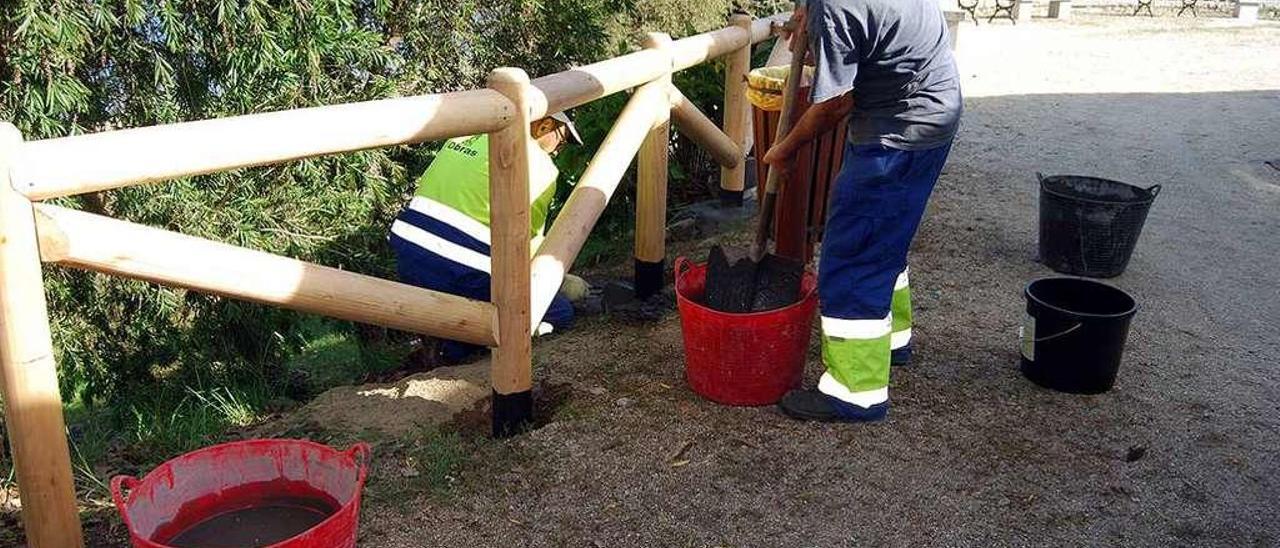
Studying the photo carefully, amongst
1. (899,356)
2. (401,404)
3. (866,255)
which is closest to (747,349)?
(866,255)

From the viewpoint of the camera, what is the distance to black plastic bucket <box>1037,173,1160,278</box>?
5.26 m

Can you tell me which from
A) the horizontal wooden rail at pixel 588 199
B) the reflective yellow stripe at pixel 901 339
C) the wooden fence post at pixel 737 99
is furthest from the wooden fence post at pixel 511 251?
the wooden fence post at pixel 737 99

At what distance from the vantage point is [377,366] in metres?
5.29

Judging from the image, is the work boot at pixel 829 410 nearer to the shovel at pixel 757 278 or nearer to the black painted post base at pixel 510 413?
the shovel at pixel 757 278

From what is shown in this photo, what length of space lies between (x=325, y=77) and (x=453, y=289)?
42.2 inches

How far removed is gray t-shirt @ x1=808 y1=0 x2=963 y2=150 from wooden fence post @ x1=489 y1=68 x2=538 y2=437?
933 millimetres

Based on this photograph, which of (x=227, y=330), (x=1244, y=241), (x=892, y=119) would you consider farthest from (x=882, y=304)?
(x=1244, y=241)

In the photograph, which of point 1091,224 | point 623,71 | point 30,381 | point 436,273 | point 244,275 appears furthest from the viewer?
point 1091,224

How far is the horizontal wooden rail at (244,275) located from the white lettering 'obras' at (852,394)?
121 centimetres

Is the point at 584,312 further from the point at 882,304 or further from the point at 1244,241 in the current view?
the point at 1244,241

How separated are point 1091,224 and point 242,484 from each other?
14.0 ft

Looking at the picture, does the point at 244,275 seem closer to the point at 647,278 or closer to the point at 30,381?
the point at 30,381

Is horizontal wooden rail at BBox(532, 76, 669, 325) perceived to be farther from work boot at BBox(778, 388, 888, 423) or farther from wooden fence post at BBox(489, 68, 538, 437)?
work boot at BBox(778, 388, 888, 423)

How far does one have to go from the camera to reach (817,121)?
3664 millimetres
